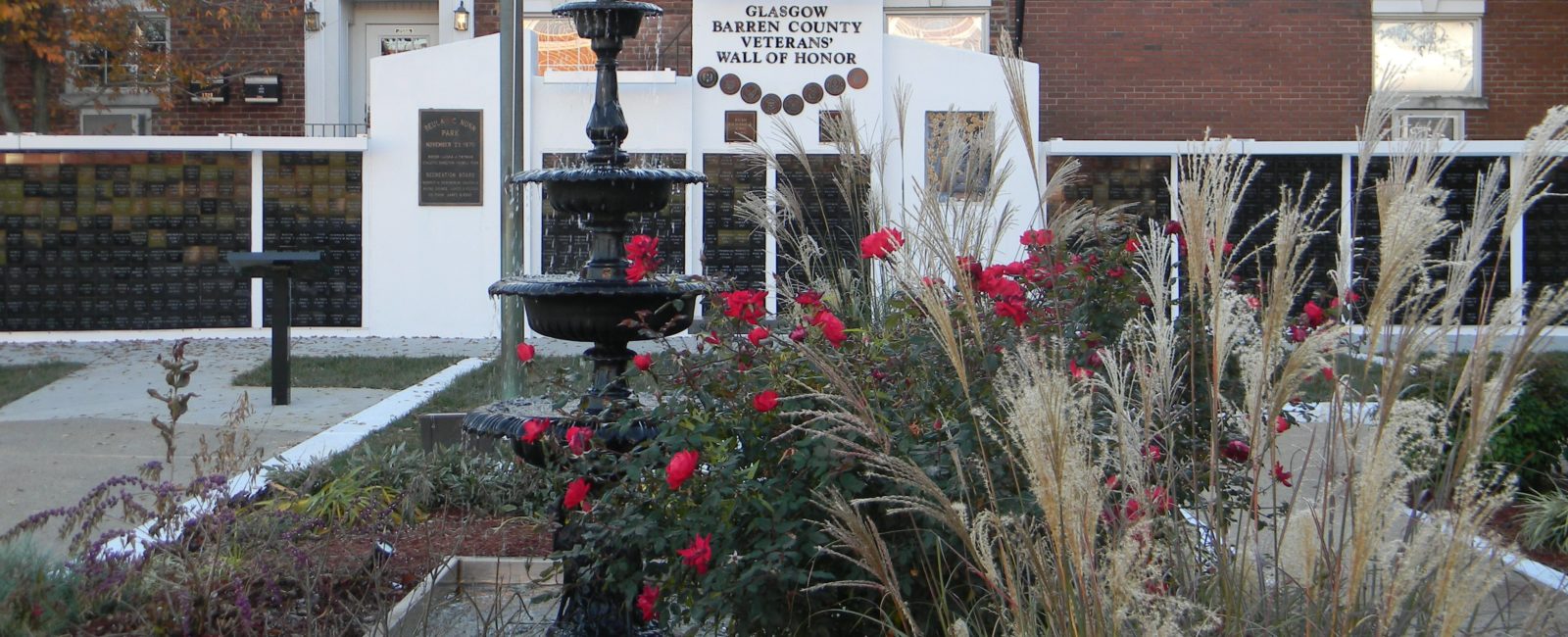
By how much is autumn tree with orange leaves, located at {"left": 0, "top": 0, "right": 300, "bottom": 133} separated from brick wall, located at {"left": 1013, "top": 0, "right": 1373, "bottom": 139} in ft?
29.5

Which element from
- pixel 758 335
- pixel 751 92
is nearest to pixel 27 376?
pixel 751 92

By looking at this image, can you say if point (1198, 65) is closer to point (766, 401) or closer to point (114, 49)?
point (114, 49)

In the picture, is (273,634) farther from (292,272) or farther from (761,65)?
(761,65)

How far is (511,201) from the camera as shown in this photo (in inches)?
336

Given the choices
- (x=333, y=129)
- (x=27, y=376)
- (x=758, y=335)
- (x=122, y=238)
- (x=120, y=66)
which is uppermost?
(x=120, y=66)

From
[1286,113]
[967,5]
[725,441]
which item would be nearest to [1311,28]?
[1286,113]

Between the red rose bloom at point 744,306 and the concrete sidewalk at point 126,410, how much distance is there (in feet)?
7.76

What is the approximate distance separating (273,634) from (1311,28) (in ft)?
51.8

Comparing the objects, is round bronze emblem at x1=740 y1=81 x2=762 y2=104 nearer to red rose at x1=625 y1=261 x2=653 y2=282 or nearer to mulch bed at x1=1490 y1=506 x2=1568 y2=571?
mulch bed at x1=1490 y1=506 x2=1568 y2=571

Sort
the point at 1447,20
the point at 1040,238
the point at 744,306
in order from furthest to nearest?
the point at 1447,20, the point at 1040,238, the point at 744,306

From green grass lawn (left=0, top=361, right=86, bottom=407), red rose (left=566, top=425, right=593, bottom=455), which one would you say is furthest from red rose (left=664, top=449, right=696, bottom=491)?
green grass lawn (left=0, top=361, right=86, bottom=407)

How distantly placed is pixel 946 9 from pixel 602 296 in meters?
14.0

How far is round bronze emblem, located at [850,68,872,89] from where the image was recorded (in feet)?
46.1

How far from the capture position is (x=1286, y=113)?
17.3m
